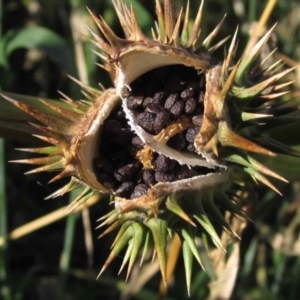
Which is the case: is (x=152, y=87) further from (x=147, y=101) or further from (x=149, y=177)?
(x=149, y=177)

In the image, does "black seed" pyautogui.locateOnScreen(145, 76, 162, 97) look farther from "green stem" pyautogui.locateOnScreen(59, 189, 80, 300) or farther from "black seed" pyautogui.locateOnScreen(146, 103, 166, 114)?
"green stem" pyautogui.locateOnScreen(59, 189, 80, 300)

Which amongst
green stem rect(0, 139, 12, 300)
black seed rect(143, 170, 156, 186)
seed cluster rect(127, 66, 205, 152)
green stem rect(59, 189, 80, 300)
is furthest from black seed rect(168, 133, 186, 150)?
green stem rect(0, 139, 12, 300)

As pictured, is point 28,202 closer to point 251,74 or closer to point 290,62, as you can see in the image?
point 290,62

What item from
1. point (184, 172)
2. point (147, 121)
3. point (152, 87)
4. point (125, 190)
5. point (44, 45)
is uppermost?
point (44, 45)

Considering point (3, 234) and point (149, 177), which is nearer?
point (149, 177)

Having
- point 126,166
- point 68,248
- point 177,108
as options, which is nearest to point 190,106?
point 177,108
